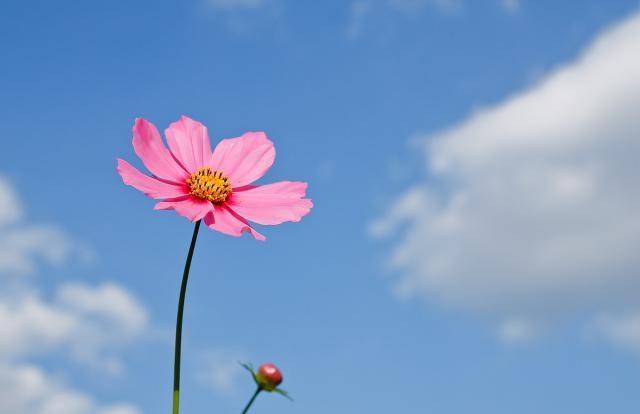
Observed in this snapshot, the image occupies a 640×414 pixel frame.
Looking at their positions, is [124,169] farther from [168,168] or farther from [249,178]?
[249,178]

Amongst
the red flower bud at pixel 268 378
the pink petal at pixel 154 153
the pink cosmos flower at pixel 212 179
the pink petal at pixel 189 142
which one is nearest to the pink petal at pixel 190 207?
the pink cosmos flower at pixel 212 179

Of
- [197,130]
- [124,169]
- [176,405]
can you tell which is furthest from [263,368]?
[197,130]

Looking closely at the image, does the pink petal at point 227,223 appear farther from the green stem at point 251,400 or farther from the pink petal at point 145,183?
the green stem at point 251,400

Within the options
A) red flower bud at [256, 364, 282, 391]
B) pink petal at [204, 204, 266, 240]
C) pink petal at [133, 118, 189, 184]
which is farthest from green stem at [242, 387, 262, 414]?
pink petal at [133, 118, 189, 184]

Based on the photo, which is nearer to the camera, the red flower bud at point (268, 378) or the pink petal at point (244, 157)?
the red flower bud at point (268, 378)

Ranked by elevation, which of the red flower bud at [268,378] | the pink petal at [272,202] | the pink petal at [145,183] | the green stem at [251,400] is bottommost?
the green stem at [251,400]

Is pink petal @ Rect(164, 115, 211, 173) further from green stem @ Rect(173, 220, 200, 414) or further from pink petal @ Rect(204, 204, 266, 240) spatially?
green stem @ Rect(173, 220, 200, 414)
